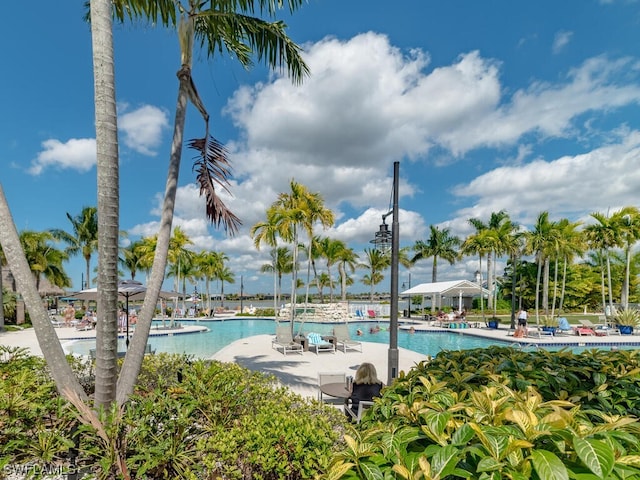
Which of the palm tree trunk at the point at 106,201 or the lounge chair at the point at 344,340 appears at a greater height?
the palm tree trunk at the point at 106,201

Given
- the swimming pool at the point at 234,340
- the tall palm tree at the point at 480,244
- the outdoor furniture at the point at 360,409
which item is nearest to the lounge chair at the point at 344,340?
the swimming pool at the point at 234,340

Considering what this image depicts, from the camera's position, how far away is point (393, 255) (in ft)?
22.8

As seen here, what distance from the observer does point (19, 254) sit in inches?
164

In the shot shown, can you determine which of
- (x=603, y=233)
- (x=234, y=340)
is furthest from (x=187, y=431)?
(x=603, y=233)

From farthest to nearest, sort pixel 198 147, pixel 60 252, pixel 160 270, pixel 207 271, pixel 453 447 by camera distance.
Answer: pixel 207 271
pixel 60 252
pixel 198 147
pixel 160 270
pixel 453 447

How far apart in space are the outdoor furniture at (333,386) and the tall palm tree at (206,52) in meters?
3.71

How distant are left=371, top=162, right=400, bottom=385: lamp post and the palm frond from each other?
2960 mm

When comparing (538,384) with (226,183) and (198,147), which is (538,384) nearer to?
(226,183)

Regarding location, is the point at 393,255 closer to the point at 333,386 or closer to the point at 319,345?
the point at 333,386

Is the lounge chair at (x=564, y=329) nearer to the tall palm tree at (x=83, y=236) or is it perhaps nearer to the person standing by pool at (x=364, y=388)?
the person standing by pool at (x=364, y=388)

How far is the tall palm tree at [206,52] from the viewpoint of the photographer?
5137mm

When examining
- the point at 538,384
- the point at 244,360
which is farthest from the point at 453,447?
the point at 244,360

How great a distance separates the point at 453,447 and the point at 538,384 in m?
1.53

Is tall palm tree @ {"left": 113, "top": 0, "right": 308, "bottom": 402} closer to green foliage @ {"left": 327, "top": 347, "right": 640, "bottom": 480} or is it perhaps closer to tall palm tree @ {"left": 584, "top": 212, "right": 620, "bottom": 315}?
green foliage @ {"left": 327, "top": 347, "right": 640, "bottom": 480}
